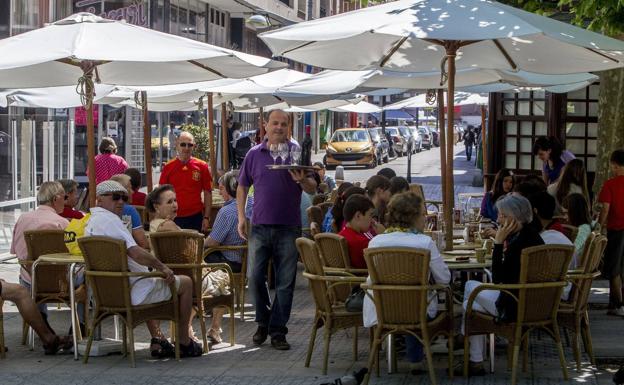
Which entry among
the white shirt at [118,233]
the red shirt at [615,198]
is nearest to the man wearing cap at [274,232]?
the white shirt at [118,233]

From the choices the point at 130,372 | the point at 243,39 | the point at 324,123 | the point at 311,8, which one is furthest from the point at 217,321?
the point at 324,123

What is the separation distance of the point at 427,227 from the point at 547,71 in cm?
189

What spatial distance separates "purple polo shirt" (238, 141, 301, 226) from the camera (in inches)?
390

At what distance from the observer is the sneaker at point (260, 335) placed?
32.8 ft

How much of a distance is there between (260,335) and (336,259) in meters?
1.44

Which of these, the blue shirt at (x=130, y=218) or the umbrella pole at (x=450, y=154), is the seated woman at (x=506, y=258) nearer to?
the umbrella pole at (x=450, y=154)

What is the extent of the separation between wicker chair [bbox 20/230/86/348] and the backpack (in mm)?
341

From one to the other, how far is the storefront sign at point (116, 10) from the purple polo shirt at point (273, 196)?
17.6 metres

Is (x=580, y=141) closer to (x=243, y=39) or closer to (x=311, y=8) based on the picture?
(x=243, y=39)

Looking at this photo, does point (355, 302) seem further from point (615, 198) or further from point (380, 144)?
point (380, 144)

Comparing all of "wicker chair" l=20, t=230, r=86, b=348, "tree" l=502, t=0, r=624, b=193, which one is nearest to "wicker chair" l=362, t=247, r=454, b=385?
"wicker chair" l=20, t=230, r=86, b=348

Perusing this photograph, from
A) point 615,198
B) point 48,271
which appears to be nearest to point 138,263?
point 48,271

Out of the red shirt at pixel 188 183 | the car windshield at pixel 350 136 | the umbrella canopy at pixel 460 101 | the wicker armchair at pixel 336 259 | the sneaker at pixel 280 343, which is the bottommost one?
the sneaker at pixel 280 343

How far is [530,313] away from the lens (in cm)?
833
